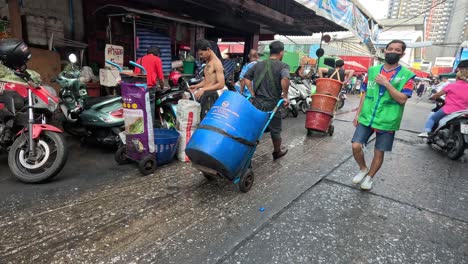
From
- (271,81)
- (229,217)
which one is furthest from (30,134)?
(271,81)

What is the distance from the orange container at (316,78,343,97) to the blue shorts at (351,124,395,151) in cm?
254

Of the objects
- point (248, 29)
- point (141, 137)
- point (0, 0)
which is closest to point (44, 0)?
point (0, 0)

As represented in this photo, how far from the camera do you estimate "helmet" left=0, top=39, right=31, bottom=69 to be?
3314 mm

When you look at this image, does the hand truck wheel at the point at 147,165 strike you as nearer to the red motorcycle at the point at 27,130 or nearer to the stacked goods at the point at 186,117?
the stacked goods at the point at 186,117

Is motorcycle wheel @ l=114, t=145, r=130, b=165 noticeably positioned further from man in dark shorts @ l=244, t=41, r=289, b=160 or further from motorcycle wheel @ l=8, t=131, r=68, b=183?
man in dark shorts @ l=244, t=41, r=289, b=160

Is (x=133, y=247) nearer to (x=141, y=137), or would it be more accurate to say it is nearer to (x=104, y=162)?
(x=141, y=137)

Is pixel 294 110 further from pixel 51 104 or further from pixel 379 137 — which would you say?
pixel 51 104

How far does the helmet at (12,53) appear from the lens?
10.9 ft

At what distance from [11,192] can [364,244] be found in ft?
11.9

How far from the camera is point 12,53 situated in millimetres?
3330

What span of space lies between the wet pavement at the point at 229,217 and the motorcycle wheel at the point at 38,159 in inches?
5.1

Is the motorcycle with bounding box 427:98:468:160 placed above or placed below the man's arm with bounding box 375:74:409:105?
below

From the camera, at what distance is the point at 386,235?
2.63 m

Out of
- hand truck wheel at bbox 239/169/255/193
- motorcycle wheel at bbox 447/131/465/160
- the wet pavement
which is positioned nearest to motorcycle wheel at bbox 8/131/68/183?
the wet pavement
